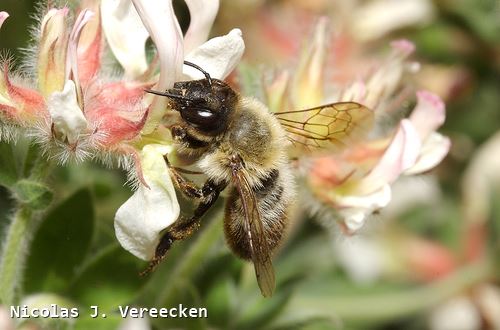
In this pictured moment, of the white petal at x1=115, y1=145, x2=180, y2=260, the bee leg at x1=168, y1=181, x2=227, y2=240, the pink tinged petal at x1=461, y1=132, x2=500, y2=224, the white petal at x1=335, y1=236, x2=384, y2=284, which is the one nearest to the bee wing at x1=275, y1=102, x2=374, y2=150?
the bee leg at x1=168, y1=181, x2=227, y2=240

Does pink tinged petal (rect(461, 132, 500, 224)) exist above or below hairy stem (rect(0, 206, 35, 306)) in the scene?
below

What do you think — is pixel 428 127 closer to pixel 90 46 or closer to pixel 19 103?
pixel 90 46

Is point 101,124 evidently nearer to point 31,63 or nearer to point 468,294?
point 31,63

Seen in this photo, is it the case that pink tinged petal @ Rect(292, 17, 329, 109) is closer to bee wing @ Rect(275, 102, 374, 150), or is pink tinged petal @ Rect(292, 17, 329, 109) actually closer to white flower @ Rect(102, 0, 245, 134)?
bee wing @ Rect(275, 102, 374, 150)

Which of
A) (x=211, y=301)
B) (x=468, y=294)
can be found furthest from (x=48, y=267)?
(x=468, y=294)

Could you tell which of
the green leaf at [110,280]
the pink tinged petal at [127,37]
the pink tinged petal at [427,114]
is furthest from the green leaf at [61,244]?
the pink tinged petal at [427,114]

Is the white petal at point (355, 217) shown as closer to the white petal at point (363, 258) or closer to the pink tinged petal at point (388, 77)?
the pink tinged petal at point (388, 77)
